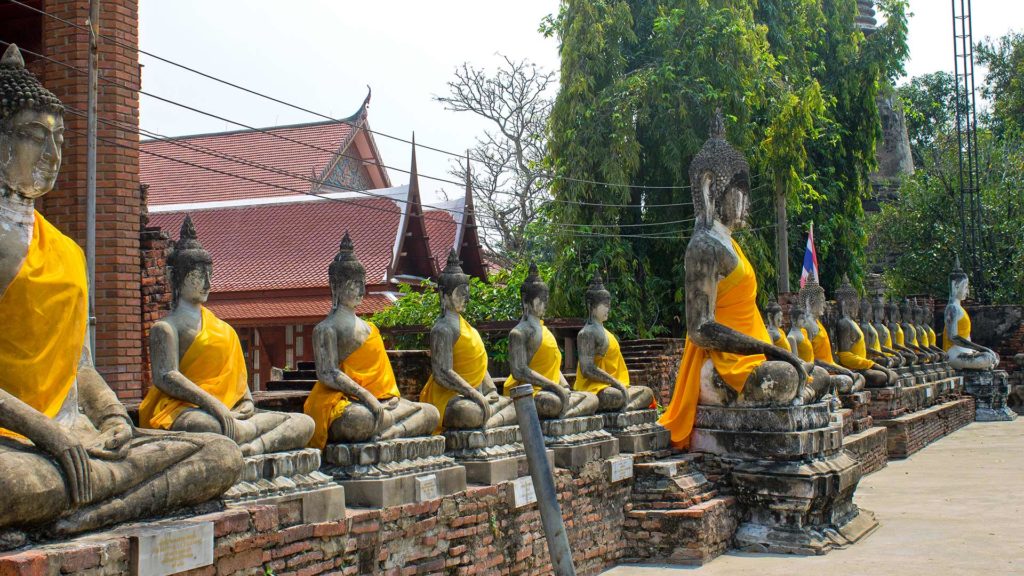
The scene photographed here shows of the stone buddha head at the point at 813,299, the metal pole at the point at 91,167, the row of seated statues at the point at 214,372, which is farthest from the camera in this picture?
the stone buddha head at the point at 813,299

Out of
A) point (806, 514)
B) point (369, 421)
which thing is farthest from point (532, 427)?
point (806, 514)

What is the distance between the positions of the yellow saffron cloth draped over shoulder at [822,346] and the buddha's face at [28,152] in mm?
10859

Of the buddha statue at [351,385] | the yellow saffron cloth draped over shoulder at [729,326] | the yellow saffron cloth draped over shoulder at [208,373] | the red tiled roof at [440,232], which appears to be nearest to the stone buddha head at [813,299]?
the yellow saffron cloth draped over shoulder at [729,326]

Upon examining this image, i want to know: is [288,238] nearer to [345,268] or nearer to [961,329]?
[961,329]

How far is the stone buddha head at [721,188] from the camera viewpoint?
8.60 m

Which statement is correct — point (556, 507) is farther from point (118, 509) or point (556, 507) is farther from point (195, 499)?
point (118, 509)

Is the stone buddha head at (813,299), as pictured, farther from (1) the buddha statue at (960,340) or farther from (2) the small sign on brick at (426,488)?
(2) the small sign on brick at (426,488)

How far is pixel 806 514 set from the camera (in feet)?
25.6

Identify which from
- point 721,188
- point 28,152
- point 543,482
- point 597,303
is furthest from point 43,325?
point 721,188

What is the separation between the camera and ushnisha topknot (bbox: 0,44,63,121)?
160 inches

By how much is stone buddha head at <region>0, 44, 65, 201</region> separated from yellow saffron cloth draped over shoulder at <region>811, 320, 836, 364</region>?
10873 millimetres

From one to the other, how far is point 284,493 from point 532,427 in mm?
1152

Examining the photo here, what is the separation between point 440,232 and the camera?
22.7m

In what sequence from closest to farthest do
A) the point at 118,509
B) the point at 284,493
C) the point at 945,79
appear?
the point at 118,509
the point at 284,493
the point at 945,79
